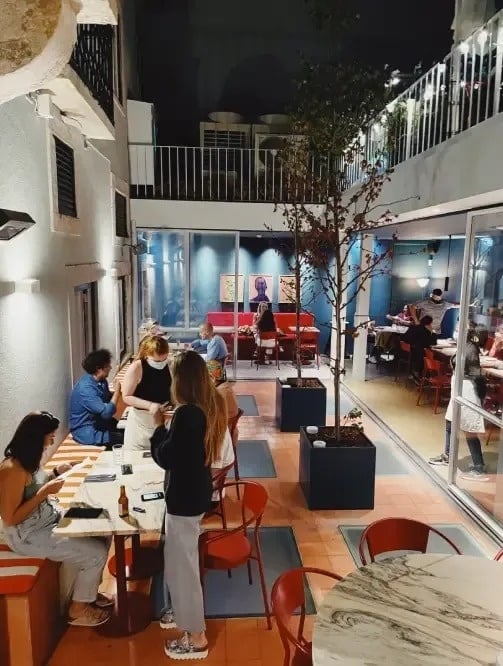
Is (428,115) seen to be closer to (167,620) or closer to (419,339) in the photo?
(419,339)

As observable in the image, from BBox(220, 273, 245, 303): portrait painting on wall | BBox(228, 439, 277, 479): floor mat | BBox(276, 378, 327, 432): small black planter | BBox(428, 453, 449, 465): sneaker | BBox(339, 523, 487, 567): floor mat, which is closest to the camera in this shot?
BBox(339, 523, 487, 567): floor mat

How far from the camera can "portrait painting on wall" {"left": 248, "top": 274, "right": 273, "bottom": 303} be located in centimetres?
1247

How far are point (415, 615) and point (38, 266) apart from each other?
3525mm

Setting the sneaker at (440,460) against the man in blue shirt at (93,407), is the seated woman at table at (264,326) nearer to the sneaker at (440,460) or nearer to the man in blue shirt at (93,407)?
the sneaker at (440,460)

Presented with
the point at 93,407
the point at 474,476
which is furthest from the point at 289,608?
the point at 474,476

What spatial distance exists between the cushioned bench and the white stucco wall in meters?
0.85

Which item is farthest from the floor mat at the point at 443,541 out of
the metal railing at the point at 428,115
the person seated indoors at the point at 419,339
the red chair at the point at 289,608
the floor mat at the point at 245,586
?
the person seated indoors at the point at 419,339

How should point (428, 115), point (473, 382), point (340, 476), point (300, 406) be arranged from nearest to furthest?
point (340, 476) → point (473, 382) → point (428, 115) → point (300, 406)

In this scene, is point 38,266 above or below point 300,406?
above

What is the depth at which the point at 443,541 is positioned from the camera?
4.27m

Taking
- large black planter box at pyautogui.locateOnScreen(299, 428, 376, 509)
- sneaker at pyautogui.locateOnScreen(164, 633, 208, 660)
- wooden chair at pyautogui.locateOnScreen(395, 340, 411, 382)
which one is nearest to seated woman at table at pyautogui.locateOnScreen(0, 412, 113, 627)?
sneaker at pyautogui.locateOnScreen(164, 633, 208, 660)

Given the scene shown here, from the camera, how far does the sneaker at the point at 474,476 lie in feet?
16.8

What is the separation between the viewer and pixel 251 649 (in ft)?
9.98

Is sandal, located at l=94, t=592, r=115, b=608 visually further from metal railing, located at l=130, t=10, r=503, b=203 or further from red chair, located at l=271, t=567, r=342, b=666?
metal railing, located at l=130, t=10, r=503, b=203
